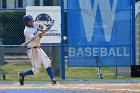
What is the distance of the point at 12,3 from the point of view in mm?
16484

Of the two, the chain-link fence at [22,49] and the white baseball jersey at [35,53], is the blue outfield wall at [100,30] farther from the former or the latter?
Result: the white baseball jersey at [35,53]

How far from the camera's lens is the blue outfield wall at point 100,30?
15.7 m

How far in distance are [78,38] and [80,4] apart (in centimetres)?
108

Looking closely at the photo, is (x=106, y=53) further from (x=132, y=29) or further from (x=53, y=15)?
(x=53, y=15)

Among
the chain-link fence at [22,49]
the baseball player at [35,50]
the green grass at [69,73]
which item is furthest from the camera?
the green grass at [69,73]

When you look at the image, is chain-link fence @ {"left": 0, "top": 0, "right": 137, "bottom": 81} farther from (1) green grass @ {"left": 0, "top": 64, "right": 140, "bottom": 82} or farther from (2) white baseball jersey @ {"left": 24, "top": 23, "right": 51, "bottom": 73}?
(2) white baseball jersey @ {"left": 24, "top": 23, "right": 51, "bottom": 73}

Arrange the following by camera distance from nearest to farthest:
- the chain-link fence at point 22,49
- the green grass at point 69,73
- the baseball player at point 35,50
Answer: the baseball player at point 35,50 < the chain-link fence at point 22,49 < the green grass at point 69,73

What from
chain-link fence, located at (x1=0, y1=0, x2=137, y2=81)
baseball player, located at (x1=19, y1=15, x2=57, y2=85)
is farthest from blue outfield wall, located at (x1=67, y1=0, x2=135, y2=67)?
baseball player, located at (x1=19, y1=15, x2=57, y2=85)

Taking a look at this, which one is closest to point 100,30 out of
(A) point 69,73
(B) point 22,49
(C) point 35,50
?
(A) point 69,73

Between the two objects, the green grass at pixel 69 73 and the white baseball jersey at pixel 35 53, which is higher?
the white baseball jersey at pixel 35 53

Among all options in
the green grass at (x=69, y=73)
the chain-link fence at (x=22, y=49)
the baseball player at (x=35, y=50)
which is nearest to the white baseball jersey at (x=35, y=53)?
the baseball player at (x=35, y=50)

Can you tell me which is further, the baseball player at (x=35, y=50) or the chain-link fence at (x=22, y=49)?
the chain-link fence at (x=22, y=49)

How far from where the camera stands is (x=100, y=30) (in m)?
15.8

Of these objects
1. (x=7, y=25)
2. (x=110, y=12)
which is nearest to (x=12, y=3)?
(x=7, y=25)
